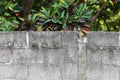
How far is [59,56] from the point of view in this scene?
365 centimetres

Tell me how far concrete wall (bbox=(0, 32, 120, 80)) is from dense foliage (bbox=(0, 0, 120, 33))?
328 millimetres

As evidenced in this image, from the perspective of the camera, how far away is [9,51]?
12.1 feet

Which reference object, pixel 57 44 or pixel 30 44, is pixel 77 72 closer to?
pixel 57 44

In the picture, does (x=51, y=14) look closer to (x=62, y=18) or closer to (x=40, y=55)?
(x=62, y=18)

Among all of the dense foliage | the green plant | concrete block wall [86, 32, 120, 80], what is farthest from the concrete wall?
the green plant

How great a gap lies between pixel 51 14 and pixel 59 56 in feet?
2.36

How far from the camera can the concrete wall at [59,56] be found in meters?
3.59

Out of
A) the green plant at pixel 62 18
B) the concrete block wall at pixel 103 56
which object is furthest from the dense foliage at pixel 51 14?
the concrete block wall at pixel 103 56

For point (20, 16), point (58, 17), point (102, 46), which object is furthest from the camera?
point (20, 16)

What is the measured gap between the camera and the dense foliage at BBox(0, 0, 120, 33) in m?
4.05

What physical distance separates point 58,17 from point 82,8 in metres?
0.36

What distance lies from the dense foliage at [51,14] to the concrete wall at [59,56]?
328 mm

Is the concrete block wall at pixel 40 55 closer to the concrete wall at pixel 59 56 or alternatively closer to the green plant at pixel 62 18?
the concrete wall at pixel 59 56

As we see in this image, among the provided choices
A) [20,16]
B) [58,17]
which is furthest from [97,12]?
[20,16]
